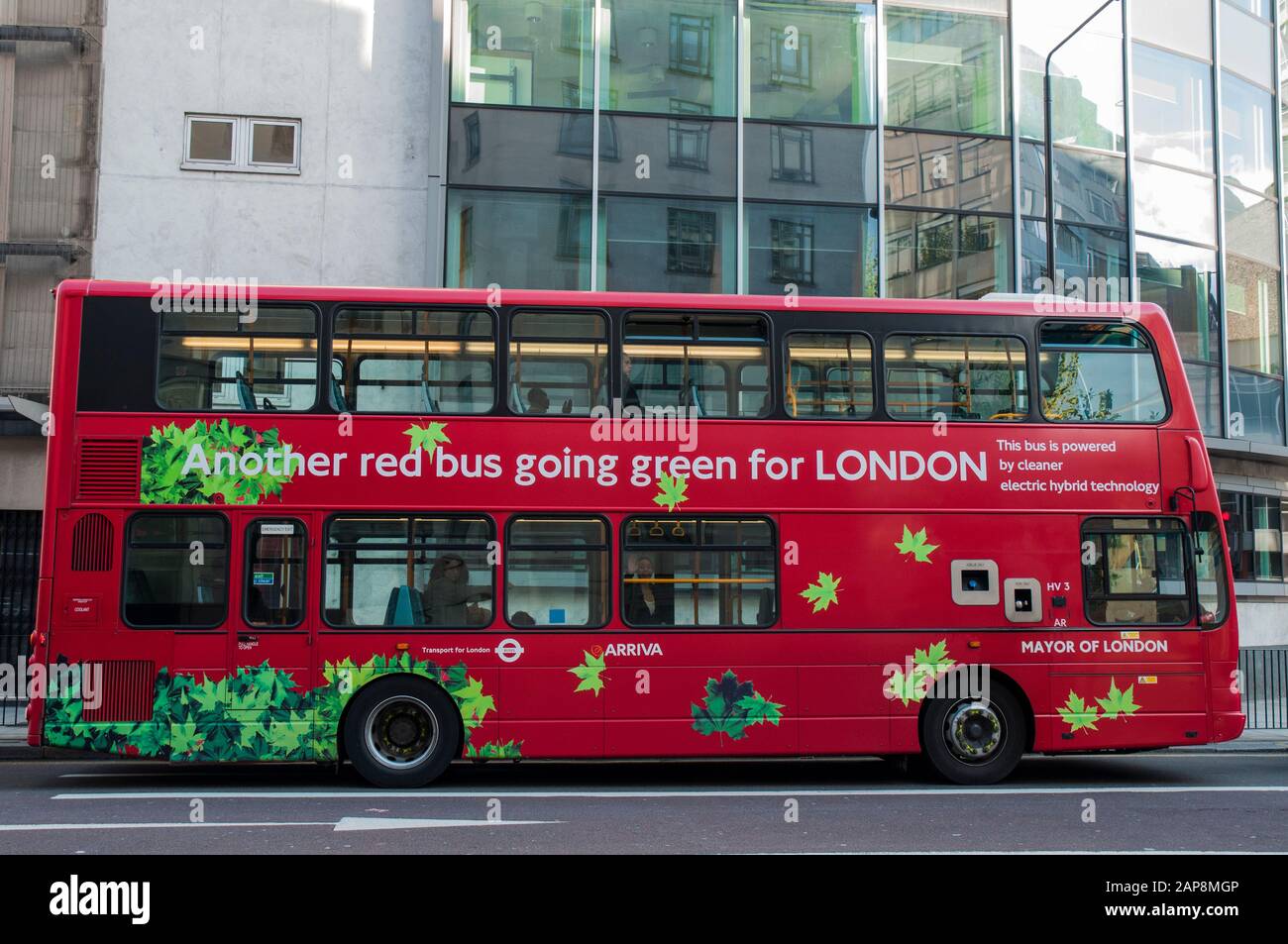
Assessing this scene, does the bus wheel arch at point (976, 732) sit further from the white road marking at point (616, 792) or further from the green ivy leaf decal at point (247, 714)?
the green ivy leaf decal at point (247, 714)

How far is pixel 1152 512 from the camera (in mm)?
12055

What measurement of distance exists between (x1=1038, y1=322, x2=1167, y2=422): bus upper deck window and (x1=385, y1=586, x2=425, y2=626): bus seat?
6.16m

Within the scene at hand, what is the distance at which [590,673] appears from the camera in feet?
37.7

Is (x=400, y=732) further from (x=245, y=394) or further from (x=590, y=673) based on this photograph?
(x=245, y=394)

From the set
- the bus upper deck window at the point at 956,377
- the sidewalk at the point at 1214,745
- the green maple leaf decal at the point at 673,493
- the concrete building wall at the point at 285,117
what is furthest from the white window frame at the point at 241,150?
the bus upper deck window at the point at 956,377

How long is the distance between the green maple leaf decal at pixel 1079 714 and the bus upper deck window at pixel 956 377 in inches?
108

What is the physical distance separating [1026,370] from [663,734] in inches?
192

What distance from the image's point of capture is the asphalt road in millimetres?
8609

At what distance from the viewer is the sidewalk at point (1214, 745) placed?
14.2 meters

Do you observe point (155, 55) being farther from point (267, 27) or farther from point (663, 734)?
point (663, 734)

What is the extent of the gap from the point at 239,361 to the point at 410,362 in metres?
1.53

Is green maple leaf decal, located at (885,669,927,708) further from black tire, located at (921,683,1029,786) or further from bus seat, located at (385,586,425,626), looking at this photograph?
bus seat, located at (385,586,425,626)

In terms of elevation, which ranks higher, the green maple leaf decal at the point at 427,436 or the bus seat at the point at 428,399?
the bus seat at the point at 428,399

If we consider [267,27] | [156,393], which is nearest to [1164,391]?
[156,393]
